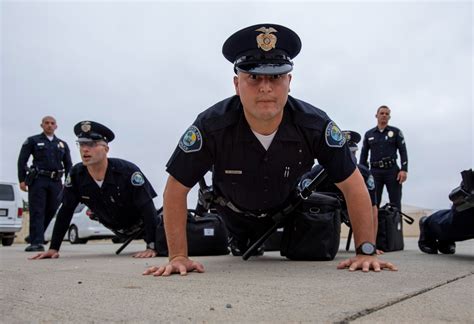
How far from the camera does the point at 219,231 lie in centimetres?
511

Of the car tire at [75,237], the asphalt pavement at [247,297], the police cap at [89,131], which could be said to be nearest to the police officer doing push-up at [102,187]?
the police cap at [89,131]

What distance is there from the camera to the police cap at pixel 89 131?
206 inches

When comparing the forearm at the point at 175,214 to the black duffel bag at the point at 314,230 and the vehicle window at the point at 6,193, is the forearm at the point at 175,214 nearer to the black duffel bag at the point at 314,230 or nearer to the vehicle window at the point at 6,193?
the black duffel bag at the point at 314,230

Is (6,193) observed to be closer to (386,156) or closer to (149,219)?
(149,219)

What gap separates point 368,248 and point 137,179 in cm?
283

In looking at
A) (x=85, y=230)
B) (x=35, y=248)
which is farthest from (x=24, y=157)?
(x=85, y=230)

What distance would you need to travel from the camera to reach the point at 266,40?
9.86 feet

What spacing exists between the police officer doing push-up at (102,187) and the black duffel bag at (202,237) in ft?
0.45

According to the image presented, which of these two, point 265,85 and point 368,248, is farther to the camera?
point 368,248

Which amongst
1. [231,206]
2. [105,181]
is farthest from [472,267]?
[105,181]

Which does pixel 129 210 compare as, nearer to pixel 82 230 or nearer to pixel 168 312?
pixel 168 312

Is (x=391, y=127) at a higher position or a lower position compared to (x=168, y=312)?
higher

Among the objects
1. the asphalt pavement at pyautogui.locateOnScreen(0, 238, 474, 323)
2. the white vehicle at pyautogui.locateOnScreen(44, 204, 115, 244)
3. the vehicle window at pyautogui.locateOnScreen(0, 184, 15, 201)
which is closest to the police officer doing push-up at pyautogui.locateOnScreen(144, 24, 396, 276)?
the asphalt pavement at pyautogui.locateOnScreen(0, 238, 474, 323)

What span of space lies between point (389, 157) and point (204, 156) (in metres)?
4.97
